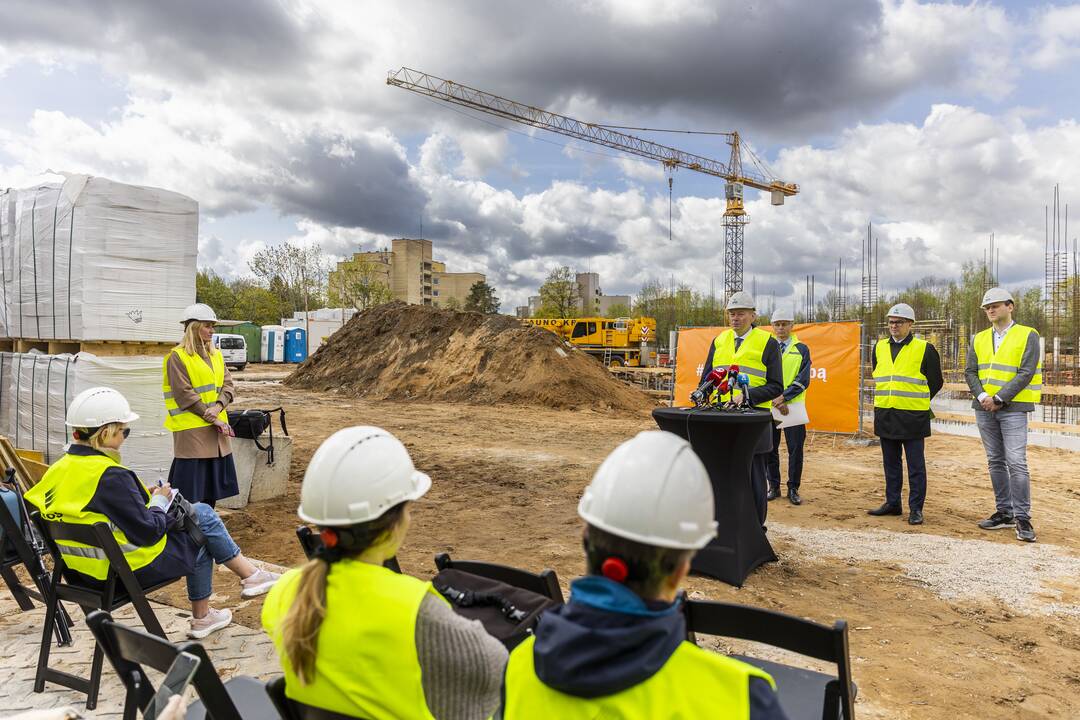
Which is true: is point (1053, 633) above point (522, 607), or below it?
below

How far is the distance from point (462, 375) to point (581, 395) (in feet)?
14.1

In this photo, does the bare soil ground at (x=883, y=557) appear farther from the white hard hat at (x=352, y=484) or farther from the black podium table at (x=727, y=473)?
the white hard hat at (x=352, y=484)

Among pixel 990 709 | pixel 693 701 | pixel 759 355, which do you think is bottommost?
pixel 990 709

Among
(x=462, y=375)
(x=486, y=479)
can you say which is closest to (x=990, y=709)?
(x=486, y=479)

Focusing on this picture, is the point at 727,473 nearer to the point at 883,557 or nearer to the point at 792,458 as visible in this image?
the point at 883,557

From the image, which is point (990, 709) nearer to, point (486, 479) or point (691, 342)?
point (486, 479)

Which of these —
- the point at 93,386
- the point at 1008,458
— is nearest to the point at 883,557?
the point at 1008,458

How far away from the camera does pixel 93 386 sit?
6.32 m

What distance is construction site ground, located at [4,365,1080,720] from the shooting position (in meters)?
3.55

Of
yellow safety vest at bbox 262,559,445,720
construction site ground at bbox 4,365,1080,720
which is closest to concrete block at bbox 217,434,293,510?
construction site ground at bbox 4,365,1080,720

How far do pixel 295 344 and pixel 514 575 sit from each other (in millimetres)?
43790

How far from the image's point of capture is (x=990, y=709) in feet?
10.7

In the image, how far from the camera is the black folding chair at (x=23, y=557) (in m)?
3.68

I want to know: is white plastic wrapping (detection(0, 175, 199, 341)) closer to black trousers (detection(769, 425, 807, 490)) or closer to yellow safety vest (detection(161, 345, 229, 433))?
yellow safety vest (detection(161, 345, 229, 433))
